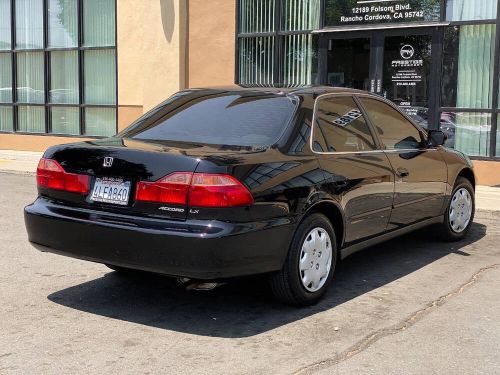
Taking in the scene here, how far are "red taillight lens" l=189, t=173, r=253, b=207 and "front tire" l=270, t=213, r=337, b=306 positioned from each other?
2.16ft

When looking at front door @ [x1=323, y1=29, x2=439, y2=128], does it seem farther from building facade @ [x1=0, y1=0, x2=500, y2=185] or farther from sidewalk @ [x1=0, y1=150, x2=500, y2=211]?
sidewalk @ [x1=0, y1=150, x2=500, y2=211]

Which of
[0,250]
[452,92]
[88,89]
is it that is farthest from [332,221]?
[88,89]

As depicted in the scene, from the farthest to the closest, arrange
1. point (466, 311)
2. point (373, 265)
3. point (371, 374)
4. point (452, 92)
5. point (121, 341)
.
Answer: point (452, 92)
point (373, 265)
point (466, 311)
point (121, 341)
point (371, 374)

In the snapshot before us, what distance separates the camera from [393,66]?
464 inches

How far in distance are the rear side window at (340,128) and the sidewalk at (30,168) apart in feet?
13.2

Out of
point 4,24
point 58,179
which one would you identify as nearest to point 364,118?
point 58,179

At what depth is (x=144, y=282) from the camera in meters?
5.40

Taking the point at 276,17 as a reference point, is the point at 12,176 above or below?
below

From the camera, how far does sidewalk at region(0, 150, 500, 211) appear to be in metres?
9.22

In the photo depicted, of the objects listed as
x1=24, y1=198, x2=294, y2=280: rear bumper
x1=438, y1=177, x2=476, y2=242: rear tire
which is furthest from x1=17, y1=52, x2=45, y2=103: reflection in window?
x1=24, y1=198, x2=294, y2=280: rear bumper

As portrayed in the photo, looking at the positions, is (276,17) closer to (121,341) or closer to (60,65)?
(60,65)

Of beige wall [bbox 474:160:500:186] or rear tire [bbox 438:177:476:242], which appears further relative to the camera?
beige wall [bbox 474:160:500:186]

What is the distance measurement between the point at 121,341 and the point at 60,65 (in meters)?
13.8

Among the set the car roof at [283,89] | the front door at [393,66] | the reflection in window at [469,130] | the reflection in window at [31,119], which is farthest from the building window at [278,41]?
the car roof at [283,89]
